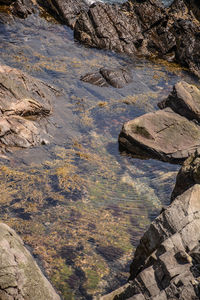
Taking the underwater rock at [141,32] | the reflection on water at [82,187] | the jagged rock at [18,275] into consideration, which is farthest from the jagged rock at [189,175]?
the underwater rock at [141,32]

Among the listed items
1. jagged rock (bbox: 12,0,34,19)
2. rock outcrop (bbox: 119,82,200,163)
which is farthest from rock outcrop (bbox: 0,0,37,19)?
rock outcrop (bbox: 119,82,200,163)

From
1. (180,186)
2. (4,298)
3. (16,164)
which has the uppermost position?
(180,186)

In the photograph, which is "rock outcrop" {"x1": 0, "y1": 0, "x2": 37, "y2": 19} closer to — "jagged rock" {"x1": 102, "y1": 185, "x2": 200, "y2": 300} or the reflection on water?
the reflection on water

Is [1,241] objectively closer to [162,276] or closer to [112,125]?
[162,276]

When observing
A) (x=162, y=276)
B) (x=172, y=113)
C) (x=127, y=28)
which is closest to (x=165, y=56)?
(x=127, y=28)

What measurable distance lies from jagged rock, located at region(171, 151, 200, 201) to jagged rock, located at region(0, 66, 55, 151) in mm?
6585

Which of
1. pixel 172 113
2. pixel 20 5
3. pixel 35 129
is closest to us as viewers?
pixel 35 129

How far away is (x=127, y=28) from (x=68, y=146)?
17.4 m

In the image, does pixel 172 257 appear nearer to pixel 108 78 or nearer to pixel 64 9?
pixel 108 78

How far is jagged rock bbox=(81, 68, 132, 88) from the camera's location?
71.7ft

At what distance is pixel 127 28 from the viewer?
28.5 meters

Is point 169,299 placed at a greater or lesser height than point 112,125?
greater

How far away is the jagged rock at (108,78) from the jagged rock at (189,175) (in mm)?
11463

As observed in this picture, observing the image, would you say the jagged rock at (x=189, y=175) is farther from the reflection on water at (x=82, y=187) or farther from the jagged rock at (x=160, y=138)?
the jagged rock at (x=160, y=138)
